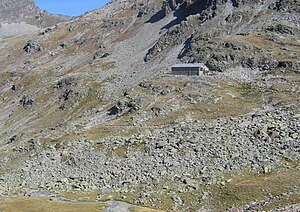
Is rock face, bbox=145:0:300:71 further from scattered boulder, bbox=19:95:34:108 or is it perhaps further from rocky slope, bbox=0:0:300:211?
scattered boulder, bbox=19:95:34:108

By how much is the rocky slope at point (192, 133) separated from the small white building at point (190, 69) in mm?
3359

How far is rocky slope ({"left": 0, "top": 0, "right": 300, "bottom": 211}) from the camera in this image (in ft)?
256

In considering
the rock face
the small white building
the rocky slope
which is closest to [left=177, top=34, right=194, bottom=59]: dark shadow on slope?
the rock face

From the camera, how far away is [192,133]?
9594cm

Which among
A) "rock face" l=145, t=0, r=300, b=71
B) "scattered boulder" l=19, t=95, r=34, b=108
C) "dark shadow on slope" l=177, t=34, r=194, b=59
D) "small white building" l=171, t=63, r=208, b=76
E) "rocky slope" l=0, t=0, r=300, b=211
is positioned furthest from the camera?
"scattered boulder" l=19, t=95, r=34, b=108

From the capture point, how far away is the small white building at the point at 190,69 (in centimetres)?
14412

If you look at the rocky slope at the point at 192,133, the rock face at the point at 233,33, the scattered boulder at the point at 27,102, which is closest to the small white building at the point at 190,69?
the rocky slope at the point at 192,133

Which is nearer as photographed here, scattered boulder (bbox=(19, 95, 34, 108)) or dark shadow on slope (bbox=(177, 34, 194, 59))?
dark shadow on slope (bbox=(177, 34, 194, 59))

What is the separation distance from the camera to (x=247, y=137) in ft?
291

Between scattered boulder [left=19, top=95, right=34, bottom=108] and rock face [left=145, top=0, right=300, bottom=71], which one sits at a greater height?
rock face [left=145, top=0, right=300, bottom=71]

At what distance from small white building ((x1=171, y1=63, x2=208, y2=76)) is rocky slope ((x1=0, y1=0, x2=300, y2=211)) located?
3359 millimetres

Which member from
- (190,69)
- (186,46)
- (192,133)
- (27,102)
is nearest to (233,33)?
(186,46)

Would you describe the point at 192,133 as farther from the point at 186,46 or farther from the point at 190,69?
the point at 186,46

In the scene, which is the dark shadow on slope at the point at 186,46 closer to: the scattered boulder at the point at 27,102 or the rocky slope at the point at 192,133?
the rocky slope at the point at 192,133
